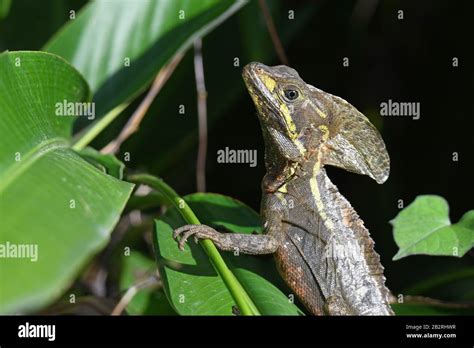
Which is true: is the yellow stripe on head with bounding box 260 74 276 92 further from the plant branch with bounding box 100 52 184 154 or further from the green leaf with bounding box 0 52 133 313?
the green leaf with bounding box 0 52 133 313

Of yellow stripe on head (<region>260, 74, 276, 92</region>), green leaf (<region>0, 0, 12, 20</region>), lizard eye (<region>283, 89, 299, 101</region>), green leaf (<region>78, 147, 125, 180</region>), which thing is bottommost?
green leaf (<region>78, 147, 125, 180</region>)

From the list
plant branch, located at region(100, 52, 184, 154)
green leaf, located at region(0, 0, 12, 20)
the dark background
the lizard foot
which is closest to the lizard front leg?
the lizard foot

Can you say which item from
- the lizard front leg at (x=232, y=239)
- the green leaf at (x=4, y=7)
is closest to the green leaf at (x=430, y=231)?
the lizard front leg at (x=232, y=239)

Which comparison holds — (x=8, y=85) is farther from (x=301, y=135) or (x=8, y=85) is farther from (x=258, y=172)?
(x=258, y=172)

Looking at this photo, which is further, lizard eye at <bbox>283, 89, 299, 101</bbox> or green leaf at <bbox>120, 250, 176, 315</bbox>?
green leaf at <bbox>120, 250, 176, 315</bbox>

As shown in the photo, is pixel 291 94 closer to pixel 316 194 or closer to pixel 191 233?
pixel 316 194

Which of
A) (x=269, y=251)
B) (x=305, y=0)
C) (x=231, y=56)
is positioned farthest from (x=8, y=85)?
(x=305, y=0)
